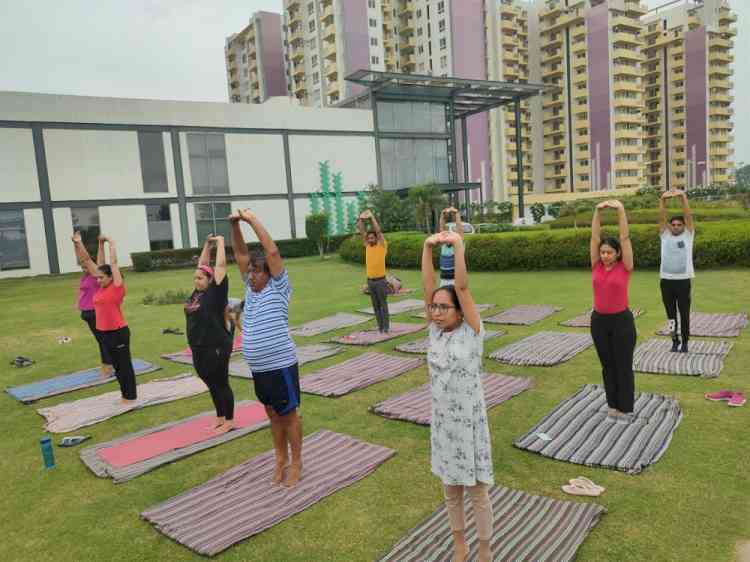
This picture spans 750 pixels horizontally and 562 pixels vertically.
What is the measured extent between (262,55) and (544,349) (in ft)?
224

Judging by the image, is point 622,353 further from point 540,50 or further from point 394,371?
point 540,50

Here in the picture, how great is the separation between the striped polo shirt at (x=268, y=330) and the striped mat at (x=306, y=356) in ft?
12.4

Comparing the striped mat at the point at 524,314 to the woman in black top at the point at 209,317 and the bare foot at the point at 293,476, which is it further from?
the bare foot at the point at 293,476

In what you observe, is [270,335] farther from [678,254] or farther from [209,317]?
[678,254]

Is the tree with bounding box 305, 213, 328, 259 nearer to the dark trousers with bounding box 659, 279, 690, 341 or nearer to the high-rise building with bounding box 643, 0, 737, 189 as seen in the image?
the dark trousers with bounding box 659, 279, 690, 341

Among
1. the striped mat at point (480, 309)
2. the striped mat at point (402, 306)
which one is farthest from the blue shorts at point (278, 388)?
the striped mat at point (402, 306)

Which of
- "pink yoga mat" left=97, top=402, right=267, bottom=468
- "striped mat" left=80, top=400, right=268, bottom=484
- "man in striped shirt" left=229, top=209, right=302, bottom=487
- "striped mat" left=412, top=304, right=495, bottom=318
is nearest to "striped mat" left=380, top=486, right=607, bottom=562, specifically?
"man in striped shirt" left=229, top=209, right=302, bottom=487

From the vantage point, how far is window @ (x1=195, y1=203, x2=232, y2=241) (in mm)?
32594

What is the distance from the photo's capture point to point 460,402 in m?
3.13

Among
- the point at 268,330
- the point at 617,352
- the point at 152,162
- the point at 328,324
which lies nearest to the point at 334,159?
the point at 152,162

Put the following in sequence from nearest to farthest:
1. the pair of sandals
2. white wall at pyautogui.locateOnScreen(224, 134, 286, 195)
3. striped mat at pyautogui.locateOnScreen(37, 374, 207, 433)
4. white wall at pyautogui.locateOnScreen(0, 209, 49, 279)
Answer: the pair of sandals
striped mat at pyautogui.locateOnScreen(37, 374, 207, 433)
white wall at pyautogui.locateOnScreen(0, 209, 49, 279)
white wall at pyautogui.locateOnScreen(224, 134, 286, 195)

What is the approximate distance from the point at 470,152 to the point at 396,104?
25.4m

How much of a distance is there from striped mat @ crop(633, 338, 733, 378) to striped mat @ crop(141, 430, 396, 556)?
395cm

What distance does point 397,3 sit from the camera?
6300 centimetres
